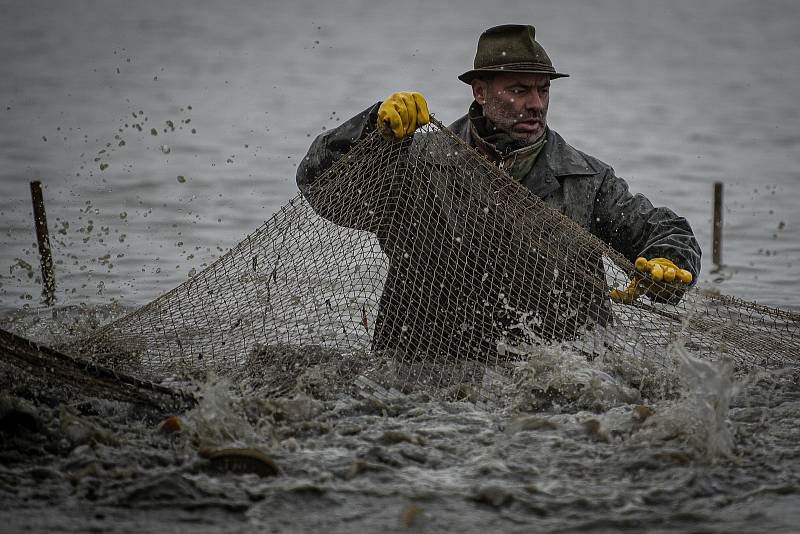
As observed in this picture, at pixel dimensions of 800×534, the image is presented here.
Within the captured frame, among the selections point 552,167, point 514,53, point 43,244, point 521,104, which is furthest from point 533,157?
point 43,244

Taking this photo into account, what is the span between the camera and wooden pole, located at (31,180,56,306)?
25.2 ft

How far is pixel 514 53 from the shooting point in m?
6.30

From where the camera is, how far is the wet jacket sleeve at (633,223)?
234 inches

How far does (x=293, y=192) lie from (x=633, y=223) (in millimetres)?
6581

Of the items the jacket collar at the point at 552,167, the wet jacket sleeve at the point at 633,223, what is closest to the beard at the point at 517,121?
the jacket collar at the point at 552,167

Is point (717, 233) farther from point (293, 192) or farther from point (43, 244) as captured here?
point (43, 244)

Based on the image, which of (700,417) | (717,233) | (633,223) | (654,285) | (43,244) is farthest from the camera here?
(717,233)

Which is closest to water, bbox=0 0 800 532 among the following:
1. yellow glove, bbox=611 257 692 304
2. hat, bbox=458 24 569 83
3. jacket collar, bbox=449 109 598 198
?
yellow glove, bbox=611 257 692 304

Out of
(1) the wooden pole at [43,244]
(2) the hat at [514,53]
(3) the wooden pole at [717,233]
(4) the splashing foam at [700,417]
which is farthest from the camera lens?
(3) the wooden pole at [717,233]

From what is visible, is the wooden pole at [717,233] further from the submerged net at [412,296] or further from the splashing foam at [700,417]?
the splashing foam at [700,417]

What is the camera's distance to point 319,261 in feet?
18.5

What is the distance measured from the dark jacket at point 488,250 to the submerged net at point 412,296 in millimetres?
13

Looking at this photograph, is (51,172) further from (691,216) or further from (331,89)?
(331,89)

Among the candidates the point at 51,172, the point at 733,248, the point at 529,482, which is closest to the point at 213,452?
the point at 529,482
